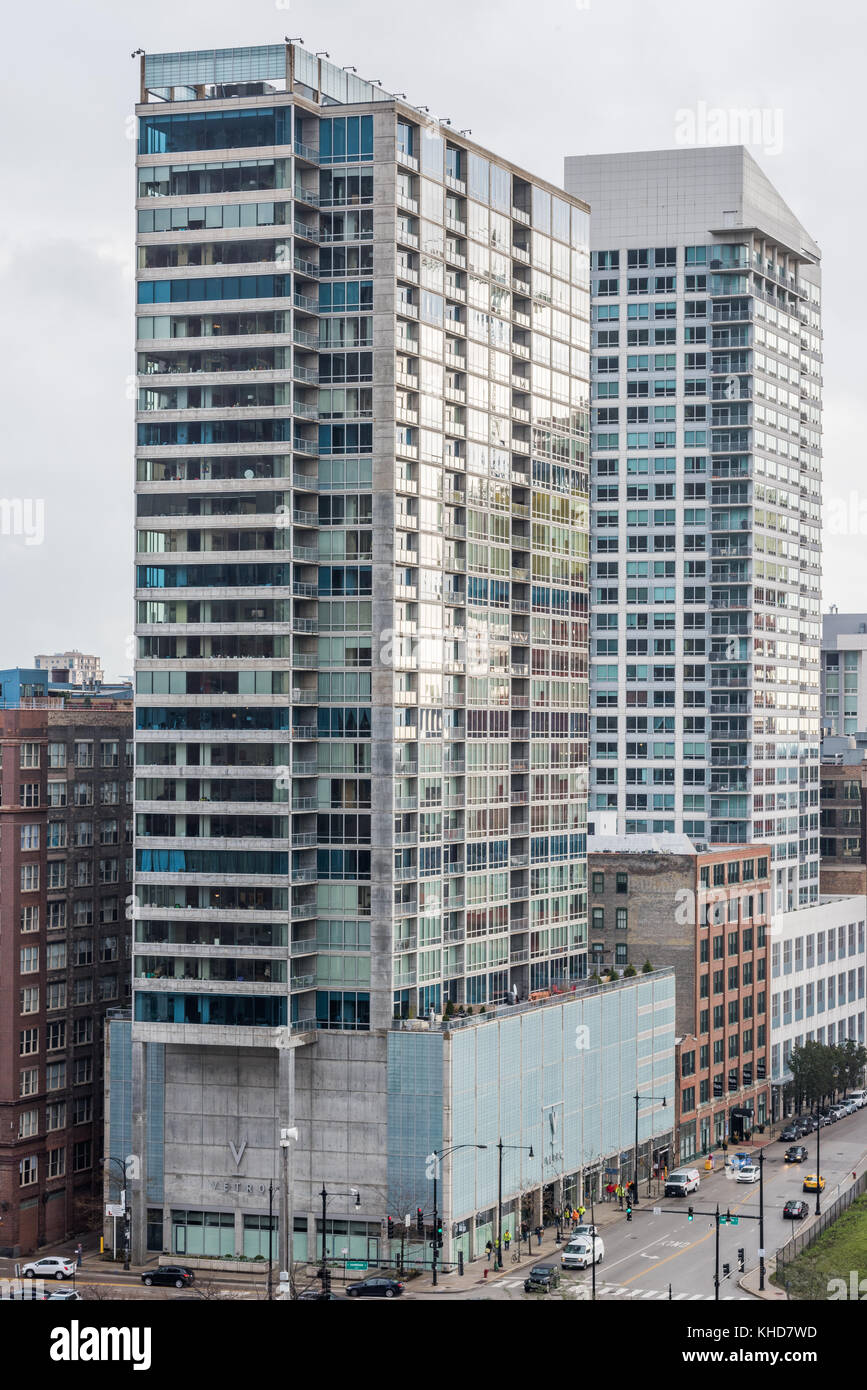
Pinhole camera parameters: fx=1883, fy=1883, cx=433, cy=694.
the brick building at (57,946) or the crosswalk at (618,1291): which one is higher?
the brick building at (57,946)

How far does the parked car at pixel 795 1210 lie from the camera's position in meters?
132

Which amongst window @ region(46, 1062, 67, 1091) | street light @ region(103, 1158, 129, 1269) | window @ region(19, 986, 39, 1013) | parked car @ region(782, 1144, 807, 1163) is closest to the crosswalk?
street light @ region(103, 1158, 129, 1269)

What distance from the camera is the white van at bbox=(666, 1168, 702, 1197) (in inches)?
5561

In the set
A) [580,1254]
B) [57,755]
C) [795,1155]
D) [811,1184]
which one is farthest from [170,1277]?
[795,1155]

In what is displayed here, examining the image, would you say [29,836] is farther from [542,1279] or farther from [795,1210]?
[795,1210]

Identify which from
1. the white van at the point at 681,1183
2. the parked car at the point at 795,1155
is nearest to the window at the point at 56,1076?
the white van at the point at 681,1183

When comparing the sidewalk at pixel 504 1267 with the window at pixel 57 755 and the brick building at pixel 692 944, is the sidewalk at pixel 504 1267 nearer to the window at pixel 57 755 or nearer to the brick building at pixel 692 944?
the brick building at pixel 692 944

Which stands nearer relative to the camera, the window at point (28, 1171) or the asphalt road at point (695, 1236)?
the asphalt road at point (695, 1236)

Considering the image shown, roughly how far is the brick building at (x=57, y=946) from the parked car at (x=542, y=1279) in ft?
116

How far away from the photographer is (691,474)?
195m

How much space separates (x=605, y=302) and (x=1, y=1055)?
4271 inches

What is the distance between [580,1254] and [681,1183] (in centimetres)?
2814

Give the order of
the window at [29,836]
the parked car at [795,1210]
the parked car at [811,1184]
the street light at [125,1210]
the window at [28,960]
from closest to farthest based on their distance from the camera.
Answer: the street light at [125,1210] → the window at [28,960] → the window at [29,836] → the parked car at [795,1210] → the parked car at [811,1184]

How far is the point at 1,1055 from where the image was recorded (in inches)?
4911
